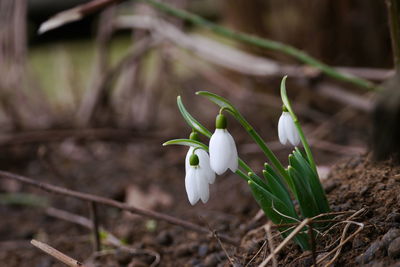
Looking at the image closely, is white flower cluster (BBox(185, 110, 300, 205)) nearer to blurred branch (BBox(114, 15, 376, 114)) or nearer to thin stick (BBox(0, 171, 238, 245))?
thin stick (BBox(0, 171, 238, 245))

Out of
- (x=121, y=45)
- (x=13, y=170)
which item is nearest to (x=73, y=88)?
(x=13, y=170)

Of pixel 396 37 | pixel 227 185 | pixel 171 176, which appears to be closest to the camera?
pixel 396 37

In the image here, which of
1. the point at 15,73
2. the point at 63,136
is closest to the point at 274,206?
the point at 63,136

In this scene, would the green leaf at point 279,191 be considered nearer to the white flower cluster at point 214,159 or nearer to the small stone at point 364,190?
the white flower cluster at point 214,159

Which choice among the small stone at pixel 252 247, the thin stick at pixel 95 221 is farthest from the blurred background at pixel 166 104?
the small stone at pixel 252 247

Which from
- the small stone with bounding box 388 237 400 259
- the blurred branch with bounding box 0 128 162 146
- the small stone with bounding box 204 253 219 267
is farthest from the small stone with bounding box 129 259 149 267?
the blurred branch with bounding box 0 128 162 146

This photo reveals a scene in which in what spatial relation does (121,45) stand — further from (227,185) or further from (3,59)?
(227,185)

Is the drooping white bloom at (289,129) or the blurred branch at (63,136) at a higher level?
the drooping white bloom at (289,129)

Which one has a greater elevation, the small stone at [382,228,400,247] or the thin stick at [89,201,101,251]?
the small stone at [382,228,400,247]
